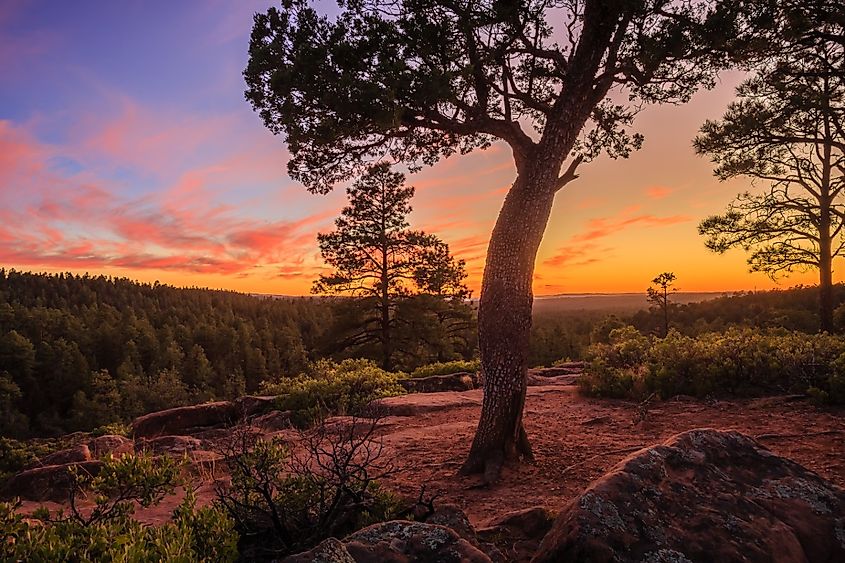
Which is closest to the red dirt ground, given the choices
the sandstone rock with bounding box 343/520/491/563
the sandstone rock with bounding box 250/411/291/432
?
the sandstone rock with bounding box 343/520/491/563

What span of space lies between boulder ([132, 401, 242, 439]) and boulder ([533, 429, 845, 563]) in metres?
13.6

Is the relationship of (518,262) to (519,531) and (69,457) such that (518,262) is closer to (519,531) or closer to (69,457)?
(519,531)

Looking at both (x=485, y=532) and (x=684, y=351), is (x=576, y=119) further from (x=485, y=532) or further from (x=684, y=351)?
(x=684, y=351)

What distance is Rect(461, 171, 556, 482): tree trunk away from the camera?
7.17 metres

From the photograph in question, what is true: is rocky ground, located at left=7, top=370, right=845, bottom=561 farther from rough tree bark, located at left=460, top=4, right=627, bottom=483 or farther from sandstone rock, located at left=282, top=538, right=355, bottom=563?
rough tree bark, located at left=460, top=4, right=627, bottom=483

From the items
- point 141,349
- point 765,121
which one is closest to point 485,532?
point 765,121

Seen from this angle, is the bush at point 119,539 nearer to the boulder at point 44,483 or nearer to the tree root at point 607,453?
the tree root at point 607,453

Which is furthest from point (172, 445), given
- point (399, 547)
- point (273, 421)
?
point (399, 547)

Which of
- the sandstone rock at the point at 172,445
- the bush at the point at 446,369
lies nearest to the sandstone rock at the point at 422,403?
the sandstone rock at the point at 172,445

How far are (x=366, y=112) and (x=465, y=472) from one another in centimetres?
524

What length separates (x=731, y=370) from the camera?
1094 cm

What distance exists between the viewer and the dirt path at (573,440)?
639 centimetres

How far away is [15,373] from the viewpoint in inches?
2746

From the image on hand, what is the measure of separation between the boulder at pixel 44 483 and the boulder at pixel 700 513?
28.5ft
